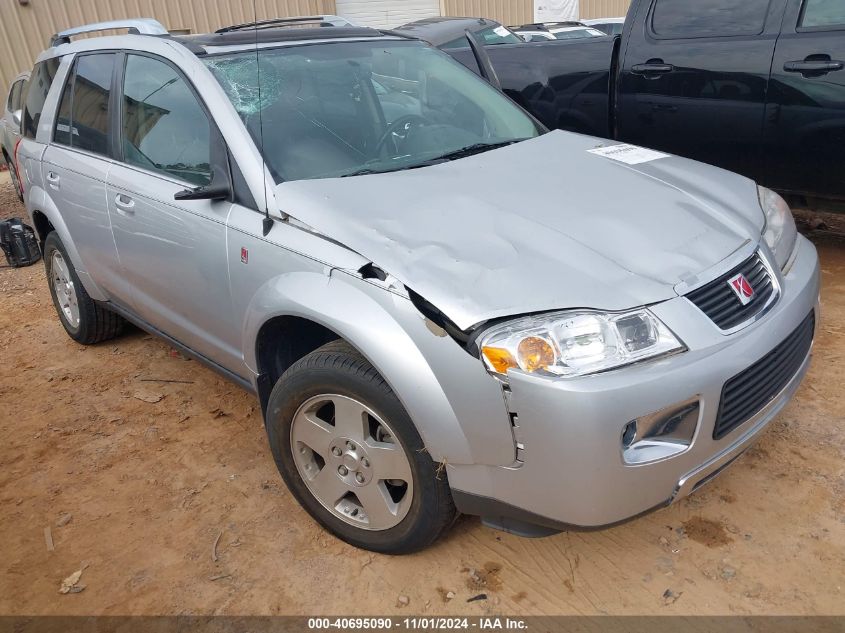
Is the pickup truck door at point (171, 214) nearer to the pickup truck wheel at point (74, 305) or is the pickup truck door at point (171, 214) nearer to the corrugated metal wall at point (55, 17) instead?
the pickup truck wheel at point (74, 305)

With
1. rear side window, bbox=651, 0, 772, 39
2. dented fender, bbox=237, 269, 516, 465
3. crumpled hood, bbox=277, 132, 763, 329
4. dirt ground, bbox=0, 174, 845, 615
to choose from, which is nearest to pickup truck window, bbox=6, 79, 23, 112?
dirt ground, bbox=0, 174, 845, 615

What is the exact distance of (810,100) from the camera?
163 inches

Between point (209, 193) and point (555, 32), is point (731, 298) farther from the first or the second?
point (555, 32)

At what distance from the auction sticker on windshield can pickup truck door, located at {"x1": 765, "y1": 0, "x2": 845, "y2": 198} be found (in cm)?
170

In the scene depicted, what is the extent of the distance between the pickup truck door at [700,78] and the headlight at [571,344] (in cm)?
307

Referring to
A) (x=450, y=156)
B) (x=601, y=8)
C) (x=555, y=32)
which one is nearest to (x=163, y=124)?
(x=450, y=156)

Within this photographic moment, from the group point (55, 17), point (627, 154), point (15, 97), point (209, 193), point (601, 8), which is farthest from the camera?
point (601, 8)

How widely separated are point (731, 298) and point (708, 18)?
126 inches

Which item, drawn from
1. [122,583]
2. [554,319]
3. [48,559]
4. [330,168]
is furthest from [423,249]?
[48,559]

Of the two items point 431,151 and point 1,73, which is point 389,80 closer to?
point 431,151

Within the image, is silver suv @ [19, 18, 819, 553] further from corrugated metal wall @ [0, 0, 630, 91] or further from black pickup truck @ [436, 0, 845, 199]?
corrugated metal wall @ [0, 0, 630, 91]

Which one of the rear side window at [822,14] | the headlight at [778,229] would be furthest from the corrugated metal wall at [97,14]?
the headlight at [778,229]

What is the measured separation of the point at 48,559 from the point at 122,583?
0.39m

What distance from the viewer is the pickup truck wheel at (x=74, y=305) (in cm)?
423
